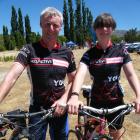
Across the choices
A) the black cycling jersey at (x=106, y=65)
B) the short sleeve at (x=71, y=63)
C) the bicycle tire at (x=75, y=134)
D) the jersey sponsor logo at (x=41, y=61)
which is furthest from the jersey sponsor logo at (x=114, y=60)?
the bicycle tire at (x=75, y=134)

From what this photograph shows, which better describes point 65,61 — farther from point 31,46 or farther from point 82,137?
point 82,137

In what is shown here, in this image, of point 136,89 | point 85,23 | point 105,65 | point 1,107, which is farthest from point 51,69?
point 85,23

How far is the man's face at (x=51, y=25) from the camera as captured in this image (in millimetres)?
4098

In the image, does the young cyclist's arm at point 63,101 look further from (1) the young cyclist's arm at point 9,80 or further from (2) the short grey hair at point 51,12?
(2) the short grey hair at point 51,12

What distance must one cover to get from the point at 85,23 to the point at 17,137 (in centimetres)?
8487

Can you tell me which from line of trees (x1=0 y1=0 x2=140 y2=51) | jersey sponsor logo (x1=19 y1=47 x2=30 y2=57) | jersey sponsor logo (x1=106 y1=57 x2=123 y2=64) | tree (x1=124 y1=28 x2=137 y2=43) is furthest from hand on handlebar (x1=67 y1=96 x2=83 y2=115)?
tree (x1=124 y1=28 x2=137 y2=43)

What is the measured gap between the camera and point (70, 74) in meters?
4.48

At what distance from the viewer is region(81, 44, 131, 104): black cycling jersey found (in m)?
4.43

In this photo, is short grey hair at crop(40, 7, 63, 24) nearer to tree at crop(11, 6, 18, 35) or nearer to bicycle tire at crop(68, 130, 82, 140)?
bicycle tire at crop(68, 130, 82, 140)

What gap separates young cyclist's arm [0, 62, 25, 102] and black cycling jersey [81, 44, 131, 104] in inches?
28.6

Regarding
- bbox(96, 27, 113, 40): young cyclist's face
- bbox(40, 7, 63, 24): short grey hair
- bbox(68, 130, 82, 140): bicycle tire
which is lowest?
bbox(68, 130, 82, 140): bicycle tire

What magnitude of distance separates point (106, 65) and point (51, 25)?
0.78 metres

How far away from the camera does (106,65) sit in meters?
4.43

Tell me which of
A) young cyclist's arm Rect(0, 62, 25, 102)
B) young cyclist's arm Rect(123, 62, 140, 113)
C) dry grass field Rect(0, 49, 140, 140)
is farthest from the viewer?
dry grass field Rect(0, 49, 140, 140)
